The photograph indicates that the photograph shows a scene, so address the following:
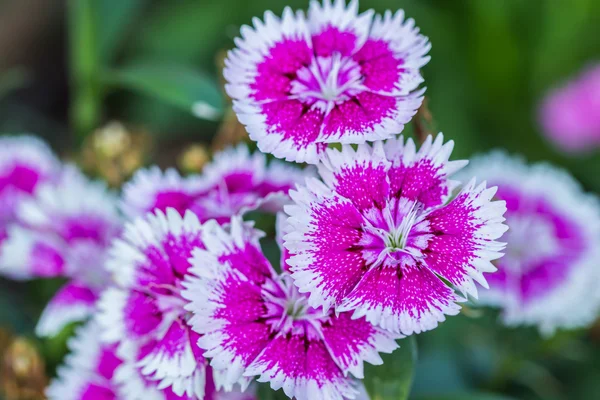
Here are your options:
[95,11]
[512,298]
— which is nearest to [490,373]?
[512,298]

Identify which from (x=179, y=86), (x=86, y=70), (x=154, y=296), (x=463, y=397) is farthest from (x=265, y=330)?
(x=86, y=70)

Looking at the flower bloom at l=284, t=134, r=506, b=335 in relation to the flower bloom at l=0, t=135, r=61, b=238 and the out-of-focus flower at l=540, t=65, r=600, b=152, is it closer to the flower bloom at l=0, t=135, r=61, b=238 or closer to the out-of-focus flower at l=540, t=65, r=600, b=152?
the flower bloom at l=0, t=135, r=61, b=238

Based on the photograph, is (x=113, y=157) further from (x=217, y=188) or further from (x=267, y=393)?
(x=267, y=393)

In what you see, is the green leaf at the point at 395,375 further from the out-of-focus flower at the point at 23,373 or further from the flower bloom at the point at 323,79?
the out-of-focus flower at the point at 23,373

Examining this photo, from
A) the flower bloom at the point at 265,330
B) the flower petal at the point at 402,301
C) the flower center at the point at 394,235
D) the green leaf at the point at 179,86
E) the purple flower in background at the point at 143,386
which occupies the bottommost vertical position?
the purple flower in background at the point at 143,386

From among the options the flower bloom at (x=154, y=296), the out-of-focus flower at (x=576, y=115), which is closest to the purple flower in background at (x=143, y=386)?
the flower bloom at (x=154, y=296)

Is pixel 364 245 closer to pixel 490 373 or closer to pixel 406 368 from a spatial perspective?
pixel 406 368

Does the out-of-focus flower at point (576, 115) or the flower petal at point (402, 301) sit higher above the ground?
the out-of-focus flower at point (576, 115)

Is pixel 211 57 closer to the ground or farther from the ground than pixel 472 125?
closer to the ground
